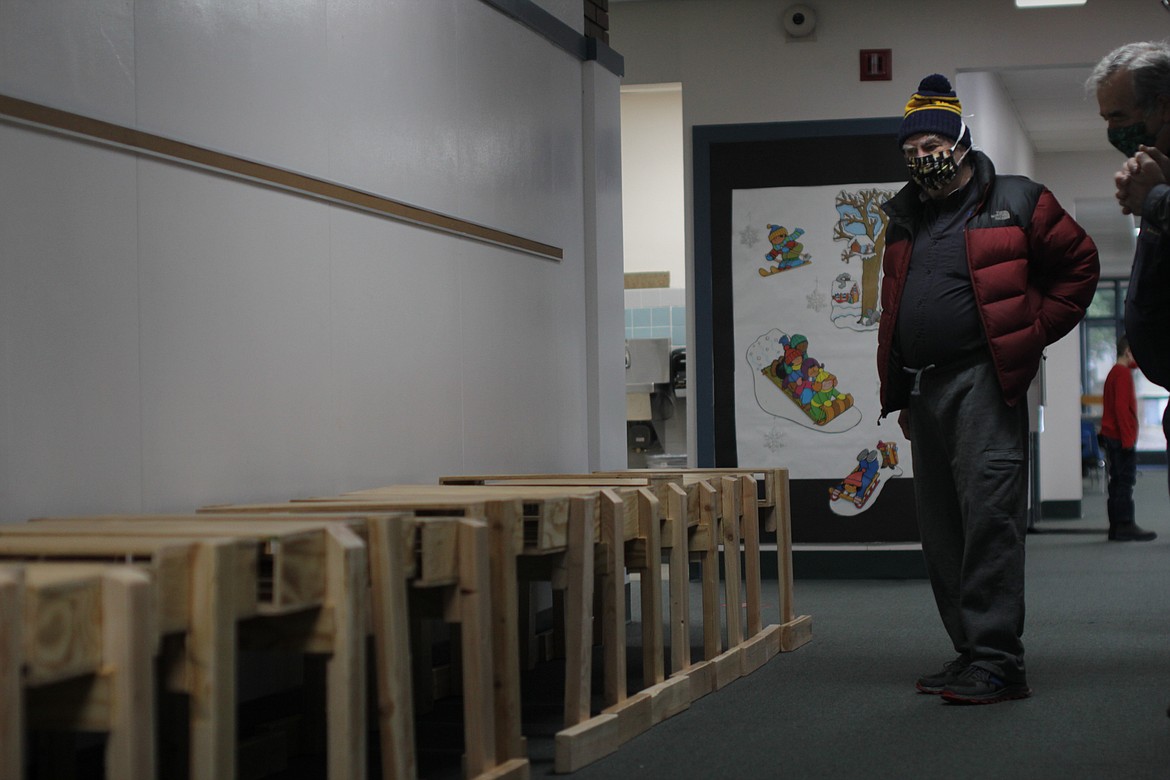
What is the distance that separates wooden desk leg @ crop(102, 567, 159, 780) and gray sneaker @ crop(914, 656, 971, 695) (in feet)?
8.03

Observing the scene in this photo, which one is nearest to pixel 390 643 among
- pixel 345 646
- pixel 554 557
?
pixel 345 646

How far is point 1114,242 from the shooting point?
17.2m

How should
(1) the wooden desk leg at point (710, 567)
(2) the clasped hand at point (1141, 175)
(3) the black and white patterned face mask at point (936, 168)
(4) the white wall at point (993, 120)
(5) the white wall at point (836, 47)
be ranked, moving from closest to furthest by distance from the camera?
(2) the clasped hand at point (1141, 175) → (3) the black and white patterned face mask at point (936, 168) → (1) the wooden desk leg at point (710, 567) → (5) the white wall at point (836, 47) → (4) the white wall at point (993, 120)

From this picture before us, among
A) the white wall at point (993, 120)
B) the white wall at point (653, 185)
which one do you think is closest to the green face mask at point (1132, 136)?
the white wall at point (993, 120)

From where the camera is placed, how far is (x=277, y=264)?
3.31 m

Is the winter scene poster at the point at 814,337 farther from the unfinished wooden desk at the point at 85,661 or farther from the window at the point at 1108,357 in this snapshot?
the window at the point at 1108,357

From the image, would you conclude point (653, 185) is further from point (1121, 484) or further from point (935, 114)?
point (935, 114)

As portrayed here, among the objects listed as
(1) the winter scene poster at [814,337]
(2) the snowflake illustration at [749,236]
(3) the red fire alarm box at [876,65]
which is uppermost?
(3) the red fire alarm box at [876,65]

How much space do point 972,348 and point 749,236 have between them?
310cm

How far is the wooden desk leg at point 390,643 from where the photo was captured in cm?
224

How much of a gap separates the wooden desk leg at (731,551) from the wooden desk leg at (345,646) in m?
2.06

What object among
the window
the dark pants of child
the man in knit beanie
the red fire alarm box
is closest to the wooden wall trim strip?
the man in knit beanie

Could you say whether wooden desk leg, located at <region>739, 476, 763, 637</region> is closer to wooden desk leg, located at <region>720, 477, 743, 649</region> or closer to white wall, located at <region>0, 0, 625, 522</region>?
wooden desk leg, located at <region>720, 477, 743, 649</region>

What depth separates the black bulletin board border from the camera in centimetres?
648
